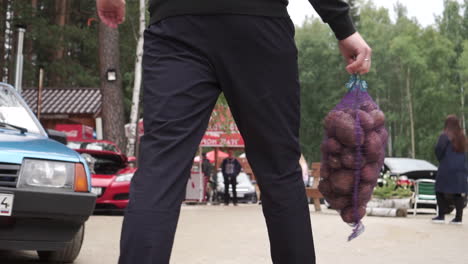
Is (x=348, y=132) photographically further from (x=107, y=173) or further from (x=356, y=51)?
(x=107, y=173)

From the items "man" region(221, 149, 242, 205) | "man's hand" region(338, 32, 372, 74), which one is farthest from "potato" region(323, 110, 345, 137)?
"man" region(221, 149, 242, 205)

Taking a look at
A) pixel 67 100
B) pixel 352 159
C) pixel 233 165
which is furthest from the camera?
→ pixel 67 100

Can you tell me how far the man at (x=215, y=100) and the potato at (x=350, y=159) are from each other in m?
0.83

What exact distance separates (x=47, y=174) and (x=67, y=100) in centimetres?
2863

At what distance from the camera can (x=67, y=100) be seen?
3306 cm

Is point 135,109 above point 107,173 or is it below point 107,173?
above

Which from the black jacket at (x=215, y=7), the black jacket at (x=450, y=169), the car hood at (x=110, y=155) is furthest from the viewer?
the car hood at (x=110, y=155)

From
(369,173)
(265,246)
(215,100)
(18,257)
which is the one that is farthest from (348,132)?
(265,246)

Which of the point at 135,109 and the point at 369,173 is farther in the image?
the point at 135,109

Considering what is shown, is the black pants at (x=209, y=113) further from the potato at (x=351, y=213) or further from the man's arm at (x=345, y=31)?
the potato at (x=351, y=213)

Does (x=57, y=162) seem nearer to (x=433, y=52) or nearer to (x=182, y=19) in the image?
(x=182, y=19)

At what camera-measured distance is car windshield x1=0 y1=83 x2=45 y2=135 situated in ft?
19.3

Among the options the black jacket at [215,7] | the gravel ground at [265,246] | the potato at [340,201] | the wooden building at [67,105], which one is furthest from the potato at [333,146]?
the wooden building at [67,105]

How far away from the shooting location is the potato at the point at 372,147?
12.0 ft
